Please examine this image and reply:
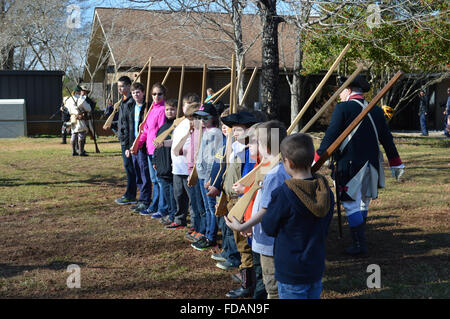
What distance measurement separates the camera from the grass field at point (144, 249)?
4609 mm

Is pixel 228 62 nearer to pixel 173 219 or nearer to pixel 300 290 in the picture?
pixel 173 219

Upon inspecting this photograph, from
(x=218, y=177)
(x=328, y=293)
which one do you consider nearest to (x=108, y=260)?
(x=218, y=177)

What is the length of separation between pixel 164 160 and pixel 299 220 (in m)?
3.81

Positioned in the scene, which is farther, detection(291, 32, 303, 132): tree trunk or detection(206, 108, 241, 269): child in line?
detection(291, 32, 303, 132): tree trunk

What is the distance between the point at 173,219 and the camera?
6.92 meters

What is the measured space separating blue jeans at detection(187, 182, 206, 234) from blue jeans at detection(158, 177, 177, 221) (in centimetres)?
71

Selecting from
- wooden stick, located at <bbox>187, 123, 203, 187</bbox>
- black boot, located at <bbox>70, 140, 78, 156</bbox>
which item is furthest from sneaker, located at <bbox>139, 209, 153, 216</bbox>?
black boot, located at <bbox>70, 140, 78, 156</bbox>

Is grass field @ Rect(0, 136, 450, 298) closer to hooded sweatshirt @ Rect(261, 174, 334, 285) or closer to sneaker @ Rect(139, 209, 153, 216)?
sneaker @ Rect(139, 209, 153, 216)

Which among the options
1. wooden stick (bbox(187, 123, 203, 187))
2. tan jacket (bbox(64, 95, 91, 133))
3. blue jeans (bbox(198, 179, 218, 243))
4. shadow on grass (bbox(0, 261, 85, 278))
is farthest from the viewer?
tan jacket (bbox(64, 95, 91, 133))

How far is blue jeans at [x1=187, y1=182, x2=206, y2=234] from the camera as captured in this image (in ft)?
19.9

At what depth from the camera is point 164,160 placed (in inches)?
269

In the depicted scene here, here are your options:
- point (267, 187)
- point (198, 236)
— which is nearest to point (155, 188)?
point (198, 236)

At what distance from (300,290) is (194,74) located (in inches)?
838

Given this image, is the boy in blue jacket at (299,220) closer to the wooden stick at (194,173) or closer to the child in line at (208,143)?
the child in line at (208,143)
